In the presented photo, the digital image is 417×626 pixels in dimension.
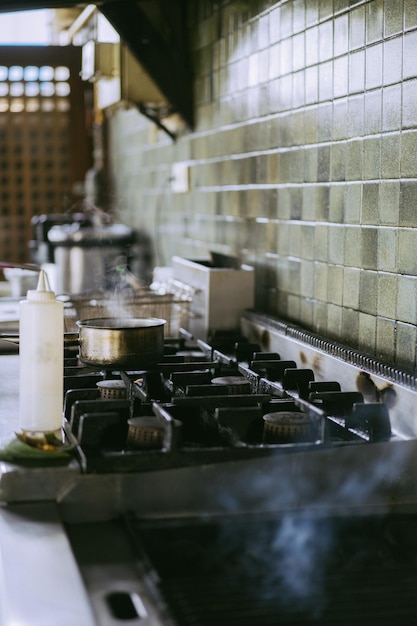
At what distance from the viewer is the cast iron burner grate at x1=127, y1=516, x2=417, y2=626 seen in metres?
0.96

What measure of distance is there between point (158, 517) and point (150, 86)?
8.74 ft

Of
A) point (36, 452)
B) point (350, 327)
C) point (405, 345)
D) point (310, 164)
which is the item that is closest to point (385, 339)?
point (405, 345)

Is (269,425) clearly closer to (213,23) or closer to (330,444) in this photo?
(330,444)

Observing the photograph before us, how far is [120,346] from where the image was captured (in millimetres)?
1729


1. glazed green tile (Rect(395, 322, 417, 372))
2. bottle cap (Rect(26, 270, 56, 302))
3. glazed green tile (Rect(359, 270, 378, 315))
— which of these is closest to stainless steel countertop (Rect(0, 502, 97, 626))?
bottle cap (Rect(26, 270, 56, 302))

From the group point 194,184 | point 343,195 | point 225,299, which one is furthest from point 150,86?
point 343,195

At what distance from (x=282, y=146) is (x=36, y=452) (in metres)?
1.41

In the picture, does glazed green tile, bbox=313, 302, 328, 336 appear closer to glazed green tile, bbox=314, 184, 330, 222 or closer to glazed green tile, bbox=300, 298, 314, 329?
glazed green tile, bbox=300, 298, 314, 329

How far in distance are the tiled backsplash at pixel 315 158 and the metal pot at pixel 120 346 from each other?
1.61 feet

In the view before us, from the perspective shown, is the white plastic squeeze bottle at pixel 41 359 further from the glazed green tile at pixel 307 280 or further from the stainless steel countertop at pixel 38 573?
the glazed green tile at pixel 307 280

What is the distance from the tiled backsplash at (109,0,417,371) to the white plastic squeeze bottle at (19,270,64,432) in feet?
2.38

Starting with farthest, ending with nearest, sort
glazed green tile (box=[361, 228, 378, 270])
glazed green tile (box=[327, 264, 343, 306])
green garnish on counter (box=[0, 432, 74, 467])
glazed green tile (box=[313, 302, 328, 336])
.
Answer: glazed green tile (box=[313, 302, 328, 336]) → glazed green tile (box=[327, 264, 343, 306]) → glazed green tile (box=[361, 228, 378, 270]) → green garnish on counter (box=[0, 432, 74, 467])

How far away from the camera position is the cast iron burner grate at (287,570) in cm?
96

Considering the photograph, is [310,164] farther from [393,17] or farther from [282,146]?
[393,17]
